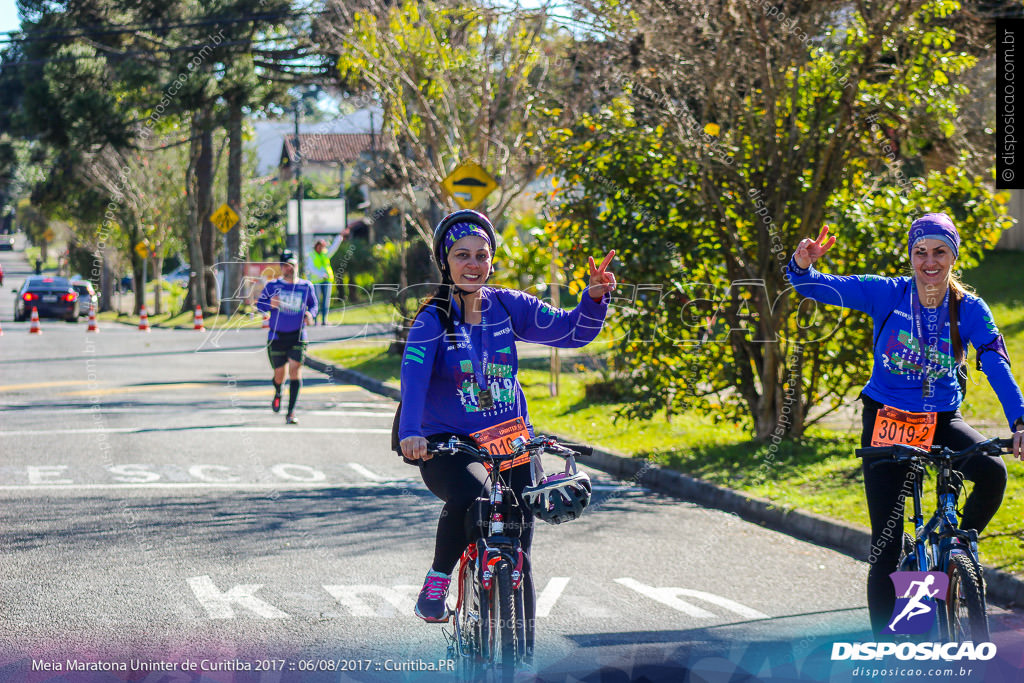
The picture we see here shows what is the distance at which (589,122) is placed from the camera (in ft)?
37.9

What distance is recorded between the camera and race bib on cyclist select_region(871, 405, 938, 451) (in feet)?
16.8

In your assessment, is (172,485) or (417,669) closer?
(417,669)

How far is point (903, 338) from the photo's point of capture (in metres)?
5.16

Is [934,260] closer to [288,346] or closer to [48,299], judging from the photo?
[288,346]

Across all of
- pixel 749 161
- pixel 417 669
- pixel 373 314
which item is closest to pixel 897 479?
pixel 417 669

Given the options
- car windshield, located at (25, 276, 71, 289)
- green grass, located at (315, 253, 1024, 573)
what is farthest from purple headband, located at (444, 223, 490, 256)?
car windshield, located at (25, 276, 71, 289)

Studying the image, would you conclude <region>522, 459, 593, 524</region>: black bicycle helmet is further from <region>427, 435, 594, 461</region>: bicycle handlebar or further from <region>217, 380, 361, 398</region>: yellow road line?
<region>217, 380, 361, 398</region>: yellow road line

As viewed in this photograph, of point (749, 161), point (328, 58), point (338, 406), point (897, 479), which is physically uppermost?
point (328, 58)

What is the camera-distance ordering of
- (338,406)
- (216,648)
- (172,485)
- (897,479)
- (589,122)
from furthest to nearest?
(338,406) < (589,122) < (172,485) < (216,648) < (897,479)

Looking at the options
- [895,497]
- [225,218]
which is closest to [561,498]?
[895,497]

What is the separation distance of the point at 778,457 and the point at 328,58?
20.7 meters

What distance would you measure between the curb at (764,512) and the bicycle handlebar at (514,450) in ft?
11.6

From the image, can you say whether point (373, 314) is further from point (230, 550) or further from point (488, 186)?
point (230, 550)

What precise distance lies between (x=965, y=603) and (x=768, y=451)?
6604mm
